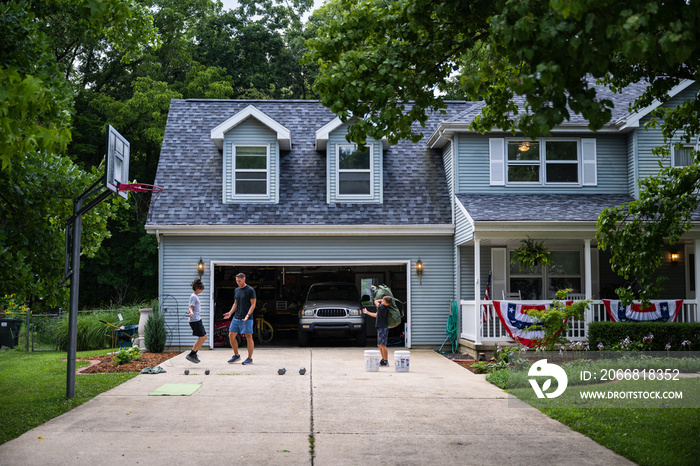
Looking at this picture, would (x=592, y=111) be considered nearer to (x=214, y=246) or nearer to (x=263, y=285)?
(x=214, y=246)

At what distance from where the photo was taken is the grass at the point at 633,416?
21.1 ft

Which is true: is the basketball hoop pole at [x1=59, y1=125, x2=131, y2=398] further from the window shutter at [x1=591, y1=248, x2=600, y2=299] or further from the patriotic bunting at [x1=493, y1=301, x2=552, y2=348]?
the window shutter at [x1=591, y1=248, x2=600, y2=299]

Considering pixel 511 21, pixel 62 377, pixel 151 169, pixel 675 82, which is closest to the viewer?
pixel 511 21

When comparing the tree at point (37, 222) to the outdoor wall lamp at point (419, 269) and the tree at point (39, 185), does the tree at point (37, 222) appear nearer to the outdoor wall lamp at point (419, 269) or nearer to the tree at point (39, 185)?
the tree at point (39, 185)

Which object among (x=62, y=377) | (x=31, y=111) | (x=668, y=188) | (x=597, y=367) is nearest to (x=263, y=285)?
(x=62, y=377)

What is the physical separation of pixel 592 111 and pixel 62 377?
10.3m

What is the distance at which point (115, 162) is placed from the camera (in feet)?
31.8

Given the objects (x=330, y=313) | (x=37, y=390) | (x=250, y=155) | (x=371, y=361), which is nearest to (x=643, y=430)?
(x=371, y=361)

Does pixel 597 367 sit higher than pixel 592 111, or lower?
lower

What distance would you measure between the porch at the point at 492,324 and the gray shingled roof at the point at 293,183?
2.86 m

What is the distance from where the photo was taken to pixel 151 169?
29.9 meters

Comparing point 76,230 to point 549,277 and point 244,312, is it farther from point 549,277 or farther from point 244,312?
point 549,277

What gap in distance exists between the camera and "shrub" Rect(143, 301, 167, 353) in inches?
628

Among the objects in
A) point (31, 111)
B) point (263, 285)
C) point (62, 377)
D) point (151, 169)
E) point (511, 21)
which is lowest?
point (62, 377)
